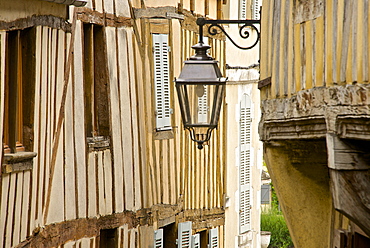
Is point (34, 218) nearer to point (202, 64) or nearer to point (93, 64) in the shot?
point (202, 64)

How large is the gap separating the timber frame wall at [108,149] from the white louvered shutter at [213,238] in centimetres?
19

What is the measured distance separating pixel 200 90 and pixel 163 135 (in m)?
3.96

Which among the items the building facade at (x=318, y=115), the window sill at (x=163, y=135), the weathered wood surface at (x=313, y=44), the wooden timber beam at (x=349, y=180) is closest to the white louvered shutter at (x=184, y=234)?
the window sill at (x=163, y=135)

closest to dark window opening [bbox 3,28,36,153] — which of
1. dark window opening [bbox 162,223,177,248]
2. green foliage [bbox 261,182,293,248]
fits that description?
dark window opening [bbox 162,223,177,248]

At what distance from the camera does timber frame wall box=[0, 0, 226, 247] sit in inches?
254

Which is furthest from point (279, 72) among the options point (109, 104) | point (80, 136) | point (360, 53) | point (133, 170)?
point (133, 170)

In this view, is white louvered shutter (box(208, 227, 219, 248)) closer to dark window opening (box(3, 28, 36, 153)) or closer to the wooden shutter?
dark window opening (box(3, 28, 36, 153))

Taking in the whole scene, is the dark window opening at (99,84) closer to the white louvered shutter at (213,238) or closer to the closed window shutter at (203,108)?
the closed window shutter at (203,108)

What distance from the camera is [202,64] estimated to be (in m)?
6.25

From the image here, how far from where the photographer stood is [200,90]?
6.35 metres

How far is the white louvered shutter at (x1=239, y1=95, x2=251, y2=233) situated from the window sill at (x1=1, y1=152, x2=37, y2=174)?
7.19 m

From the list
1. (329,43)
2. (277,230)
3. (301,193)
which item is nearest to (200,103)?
(301,193)

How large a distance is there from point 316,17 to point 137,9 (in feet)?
18.1

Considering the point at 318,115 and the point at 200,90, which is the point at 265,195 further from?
the point at 318,115
